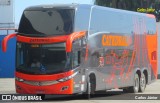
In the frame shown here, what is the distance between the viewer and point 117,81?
76.3ft

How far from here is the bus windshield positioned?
19.4 meters

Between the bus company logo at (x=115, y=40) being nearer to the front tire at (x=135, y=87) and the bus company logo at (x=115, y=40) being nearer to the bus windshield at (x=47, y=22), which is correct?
the front tire at (x=135, y=87)

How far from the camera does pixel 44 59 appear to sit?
19422mm

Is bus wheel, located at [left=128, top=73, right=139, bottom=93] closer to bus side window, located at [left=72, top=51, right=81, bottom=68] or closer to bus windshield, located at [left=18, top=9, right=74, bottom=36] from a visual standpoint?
bus side window, located at [left=72, top=51, right=81, bottom=68]

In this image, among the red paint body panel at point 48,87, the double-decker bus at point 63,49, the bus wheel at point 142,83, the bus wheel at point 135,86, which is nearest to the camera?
the red paint body panel at point 48,87

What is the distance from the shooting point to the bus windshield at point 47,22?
63.7 feet

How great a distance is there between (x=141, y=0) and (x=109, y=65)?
1921 inches

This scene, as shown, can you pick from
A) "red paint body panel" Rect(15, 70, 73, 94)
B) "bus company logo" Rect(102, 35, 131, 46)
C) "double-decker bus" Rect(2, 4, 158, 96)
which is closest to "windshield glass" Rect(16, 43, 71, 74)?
"double-decker bus" Rect(2, 4, 158, 96)

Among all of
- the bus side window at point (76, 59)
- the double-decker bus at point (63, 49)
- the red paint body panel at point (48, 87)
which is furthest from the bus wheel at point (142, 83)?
the red paint body panel at point (48, 87)

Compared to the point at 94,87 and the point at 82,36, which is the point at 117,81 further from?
the point at 82,36

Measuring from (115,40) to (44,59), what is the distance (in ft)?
15.0

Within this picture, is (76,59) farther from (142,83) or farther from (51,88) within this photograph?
(142,83)

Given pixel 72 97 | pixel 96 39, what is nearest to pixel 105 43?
pixel 96 39

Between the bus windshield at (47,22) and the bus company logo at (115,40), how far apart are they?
105 inches
